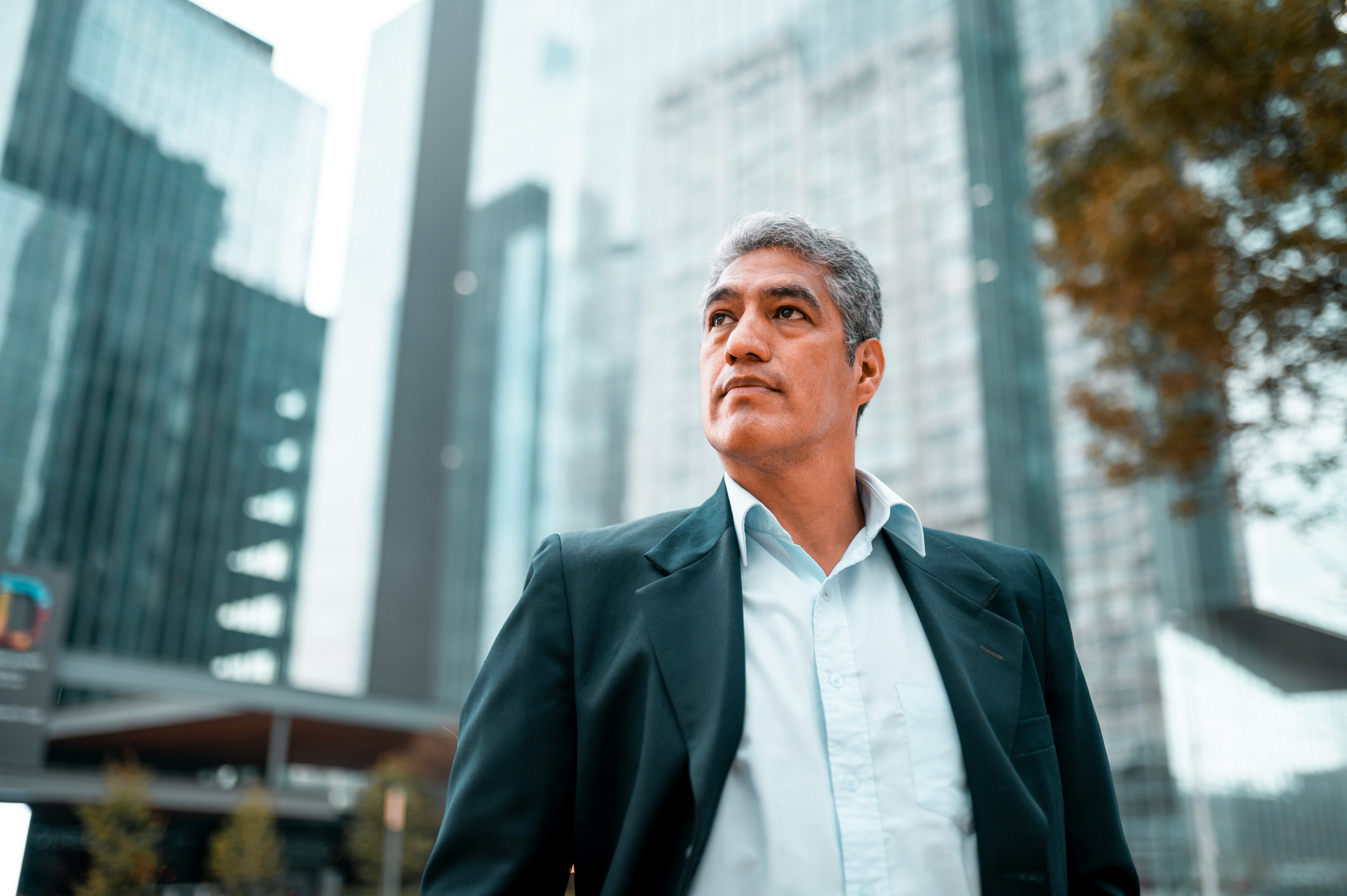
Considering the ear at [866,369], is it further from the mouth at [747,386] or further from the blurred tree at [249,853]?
the blurred tree at [249,853]

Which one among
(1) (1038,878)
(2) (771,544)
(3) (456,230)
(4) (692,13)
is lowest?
(1) (1038,878)

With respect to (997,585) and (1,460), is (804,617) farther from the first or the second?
(1,460)

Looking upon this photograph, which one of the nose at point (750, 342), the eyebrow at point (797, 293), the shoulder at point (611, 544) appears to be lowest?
the shoulder at point (611, 544)

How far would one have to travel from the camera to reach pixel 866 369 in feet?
5.79

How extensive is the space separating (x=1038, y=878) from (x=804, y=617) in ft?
1.47

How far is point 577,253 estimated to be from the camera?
142 feet

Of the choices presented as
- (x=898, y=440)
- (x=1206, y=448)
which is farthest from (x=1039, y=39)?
(x=1206, y=448)

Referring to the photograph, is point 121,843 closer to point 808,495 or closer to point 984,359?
point 984,359

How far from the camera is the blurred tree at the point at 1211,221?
25.2ft

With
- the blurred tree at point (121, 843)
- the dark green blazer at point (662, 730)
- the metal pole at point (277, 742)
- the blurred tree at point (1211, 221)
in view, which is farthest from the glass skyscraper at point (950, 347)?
the blurred tree at point (121, 843)

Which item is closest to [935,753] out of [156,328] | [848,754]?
[848,754]

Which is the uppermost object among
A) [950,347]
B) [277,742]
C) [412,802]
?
[950,347]

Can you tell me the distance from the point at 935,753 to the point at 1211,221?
8.92 meters

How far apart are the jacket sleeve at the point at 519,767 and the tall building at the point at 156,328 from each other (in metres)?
38.1
